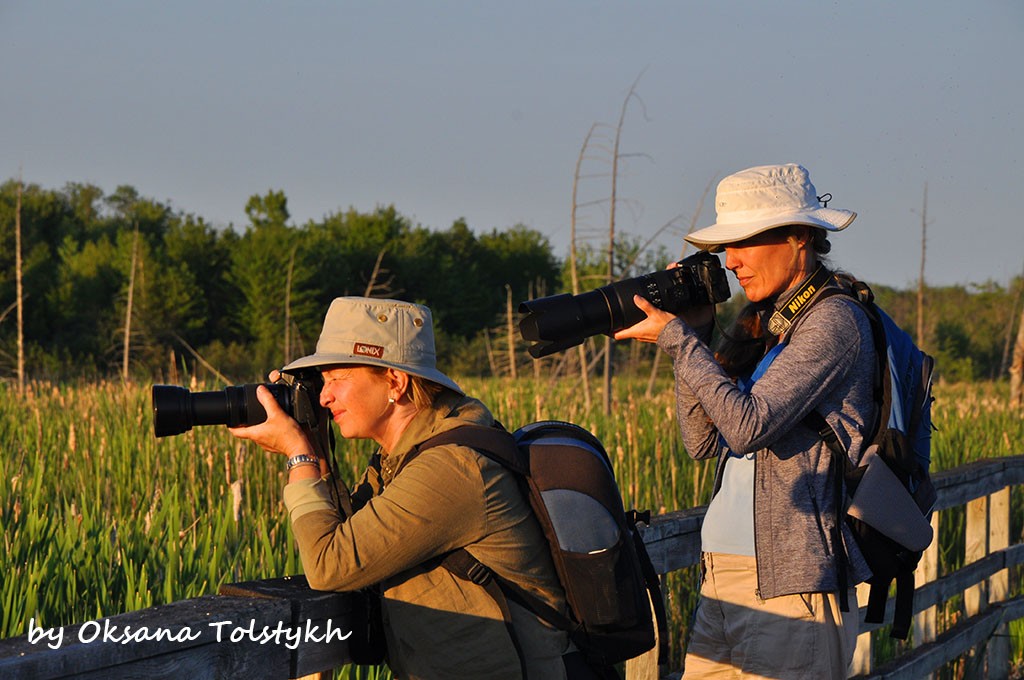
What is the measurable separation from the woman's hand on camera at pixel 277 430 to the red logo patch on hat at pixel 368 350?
0.58 feet

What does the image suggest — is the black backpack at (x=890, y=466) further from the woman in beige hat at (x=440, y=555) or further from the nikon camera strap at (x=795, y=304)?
the woman in beige hat at (x=440, y=555)

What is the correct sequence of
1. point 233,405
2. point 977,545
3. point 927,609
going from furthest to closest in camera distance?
1. point 977,545
2. point 927,609
3. point 233,405

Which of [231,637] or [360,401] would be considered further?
[360,401]

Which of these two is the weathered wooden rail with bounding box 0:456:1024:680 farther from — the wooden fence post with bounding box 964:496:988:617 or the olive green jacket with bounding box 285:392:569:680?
the wooden fence post with bounding box 964:496:988:617

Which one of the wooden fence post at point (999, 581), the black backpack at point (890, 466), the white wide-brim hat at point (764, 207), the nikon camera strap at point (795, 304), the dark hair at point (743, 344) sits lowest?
the wooden fence post at point (999, 581)

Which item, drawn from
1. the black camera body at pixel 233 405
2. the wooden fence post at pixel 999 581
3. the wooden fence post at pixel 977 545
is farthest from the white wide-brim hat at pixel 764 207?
the wooden fence post at pixel 999 581

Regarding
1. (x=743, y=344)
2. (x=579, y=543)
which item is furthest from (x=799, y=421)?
(x=579, y=543)

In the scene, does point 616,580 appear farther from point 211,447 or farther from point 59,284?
point 59,284

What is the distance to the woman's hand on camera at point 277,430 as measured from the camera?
2.22 meters

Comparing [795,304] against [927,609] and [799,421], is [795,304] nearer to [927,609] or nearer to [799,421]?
[799,421]

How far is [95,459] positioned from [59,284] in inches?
1526

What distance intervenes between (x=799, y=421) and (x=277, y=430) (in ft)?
3.20

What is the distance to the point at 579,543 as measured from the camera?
1984 millimetres

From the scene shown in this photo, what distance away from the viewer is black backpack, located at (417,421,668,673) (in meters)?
1.98
